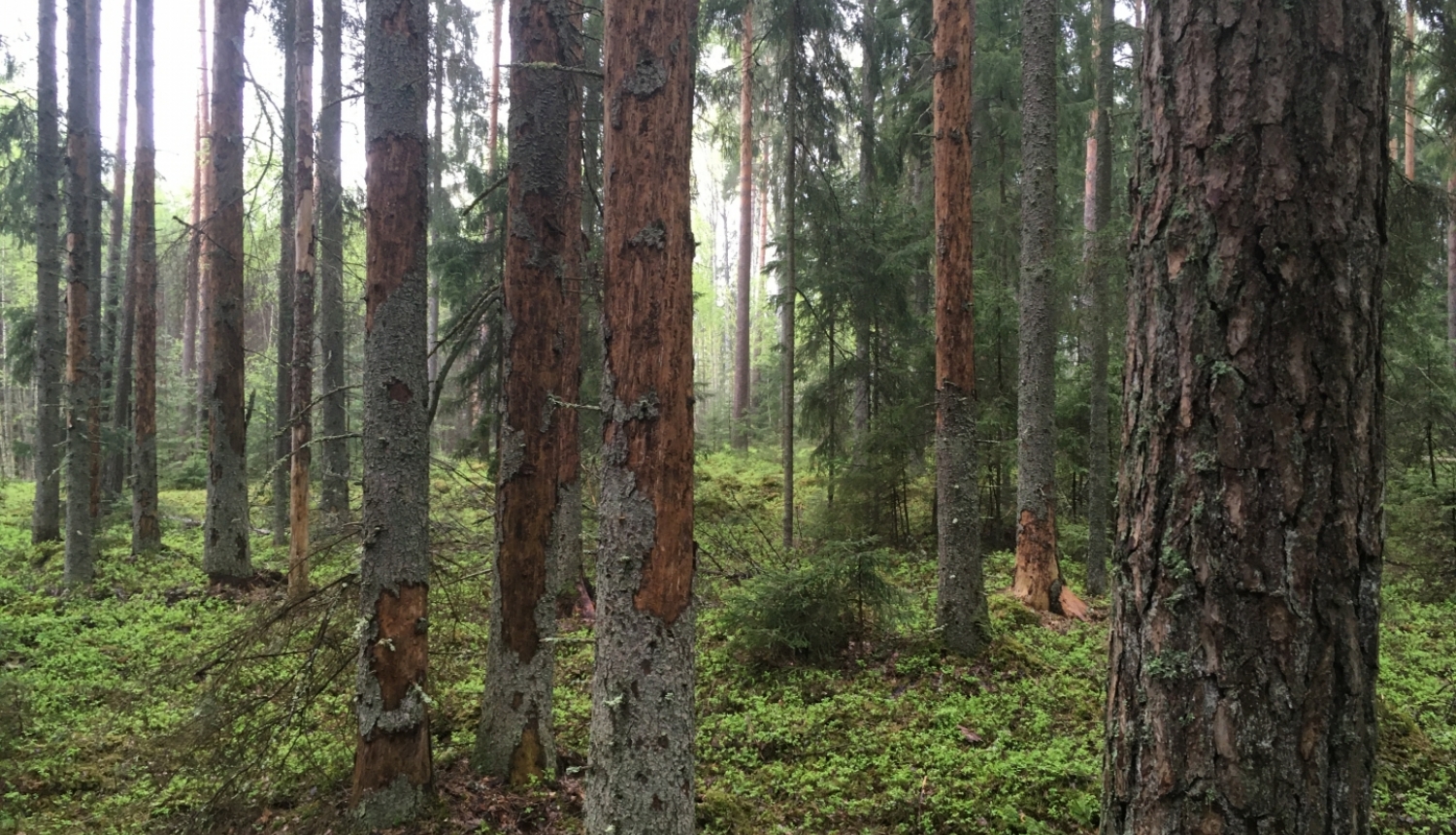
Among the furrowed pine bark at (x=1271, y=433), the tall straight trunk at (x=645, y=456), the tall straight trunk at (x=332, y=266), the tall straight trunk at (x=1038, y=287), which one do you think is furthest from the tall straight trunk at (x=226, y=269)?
the furrowed pine bark at (x=1271, y=433)

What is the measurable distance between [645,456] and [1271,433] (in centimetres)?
230

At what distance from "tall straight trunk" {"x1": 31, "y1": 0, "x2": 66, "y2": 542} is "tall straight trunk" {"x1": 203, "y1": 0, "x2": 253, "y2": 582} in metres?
2.15

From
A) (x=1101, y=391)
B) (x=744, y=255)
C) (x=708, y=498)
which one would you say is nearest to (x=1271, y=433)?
(x=1101, y=391)

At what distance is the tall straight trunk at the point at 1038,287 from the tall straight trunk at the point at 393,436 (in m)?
6.08

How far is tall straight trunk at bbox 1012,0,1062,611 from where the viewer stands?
7.63 metres

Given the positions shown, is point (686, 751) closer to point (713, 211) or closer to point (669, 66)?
point (669, 66)

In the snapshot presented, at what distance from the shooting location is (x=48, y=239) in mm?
9672

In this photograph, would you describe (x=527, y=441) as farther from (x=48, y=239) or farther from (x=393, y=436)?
(x=48, y=239)

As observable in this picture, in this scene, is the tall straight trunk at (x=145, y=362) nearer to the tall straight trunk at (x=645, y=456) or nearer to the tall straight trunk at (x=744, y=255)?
the tall straight trunk at (x=744, y=255)

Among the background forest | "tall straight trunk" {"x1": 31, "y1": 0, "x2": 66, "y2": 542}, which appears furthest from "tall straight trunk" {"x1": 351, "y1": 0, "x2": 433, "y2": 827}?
"tall straight trunk" {"x1": 31, "y1": 0, "x2": 66, "y2": 542}

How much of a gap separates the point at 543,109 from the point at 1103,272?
20.5 feet

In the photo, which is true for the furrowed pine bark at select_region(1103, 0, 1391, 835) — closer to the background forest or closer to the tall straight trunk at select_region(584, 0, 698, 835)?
the background forest

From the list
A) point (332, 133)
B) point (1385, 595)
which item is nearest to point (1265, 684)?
point (1385, 595)

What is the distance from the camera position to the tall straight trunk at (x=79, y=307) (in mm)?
9648
